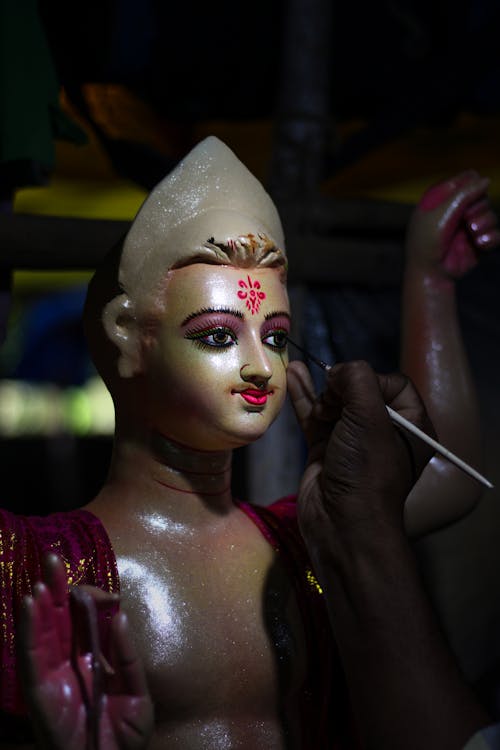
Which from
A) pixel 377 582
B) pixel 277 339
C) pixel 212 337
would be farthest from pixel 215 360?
pixel 377 582

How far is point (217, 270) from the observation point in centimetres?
159

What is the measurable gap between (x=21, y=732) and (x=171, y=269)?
79cm

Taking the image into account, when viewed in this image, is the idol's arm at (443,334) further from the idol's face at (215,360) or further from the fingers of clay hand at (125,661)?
the fingers of clay hand at (125,661)

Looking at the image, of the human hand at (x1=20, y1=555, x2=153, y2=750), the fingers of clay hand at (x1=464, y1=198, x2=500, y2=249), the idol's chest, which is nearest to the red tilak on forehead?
the idol's chest

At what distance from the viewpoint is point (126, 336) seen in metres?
1.63

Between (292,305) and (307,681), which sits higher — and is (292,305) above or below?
above

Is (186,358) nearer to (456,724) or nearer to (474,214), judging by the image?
(456,724)

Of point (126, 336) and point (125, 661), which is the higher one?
point (126, 336)

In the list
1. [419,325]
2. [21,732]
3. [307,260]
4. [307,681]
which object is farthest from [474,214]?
[21,732]

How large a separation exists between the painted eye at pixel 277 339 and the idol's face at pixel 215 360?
14 millimetres

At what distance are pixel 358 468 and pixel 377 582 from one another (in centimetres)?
18

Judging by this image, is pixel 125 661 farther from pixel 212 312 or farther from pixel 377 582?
pixel 212 312

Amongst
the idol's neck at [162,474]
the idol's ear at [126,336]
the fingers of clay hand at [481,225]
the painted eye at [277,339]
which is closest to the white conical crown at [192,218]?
the idol's ear at [126,336]

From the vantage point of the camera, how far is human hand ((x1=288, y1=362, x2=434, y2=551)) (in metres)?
1.51
